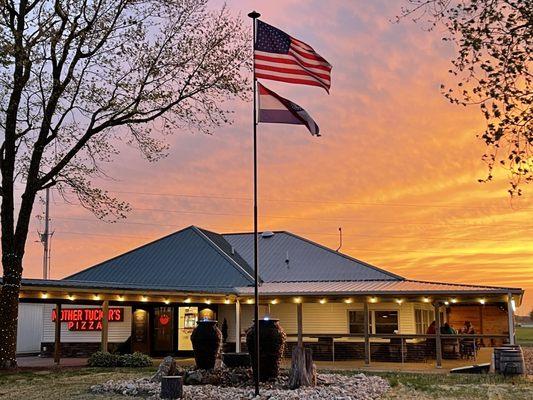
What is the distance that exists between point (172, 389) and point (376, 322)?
14.2 m

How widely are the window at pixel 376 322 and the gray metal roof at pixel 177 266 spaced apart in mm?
4425

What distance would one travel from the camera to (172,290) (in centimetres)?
2311

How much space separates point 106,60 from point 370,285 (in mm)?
12678

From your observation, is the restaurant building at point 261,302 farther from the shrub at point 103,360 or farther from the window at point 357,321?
the shrub at point 103,360

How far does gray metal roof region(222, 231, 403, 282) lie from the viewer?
96.2 feet

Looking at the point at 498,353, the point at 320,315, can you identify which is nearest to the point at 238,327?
the point at 320,315

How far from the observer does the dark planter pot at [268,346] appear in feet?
48.2

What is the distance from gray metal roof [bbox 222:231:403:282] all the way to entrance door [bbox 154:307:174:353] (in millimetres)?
4520

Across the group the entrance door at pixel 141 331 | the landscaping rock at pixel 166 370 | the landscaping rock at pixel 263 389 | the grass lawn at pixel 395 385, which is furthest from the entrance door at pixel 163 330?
the landscaping rock at pixel 166 370

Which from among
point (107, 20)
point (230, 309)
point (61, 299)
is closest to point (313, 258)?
point (230, 309)

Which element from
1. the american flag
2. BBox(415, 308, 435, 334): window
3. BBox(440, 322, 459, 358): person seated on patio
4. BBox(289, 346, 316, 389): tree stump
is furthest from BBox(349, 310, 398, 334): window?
the american flag

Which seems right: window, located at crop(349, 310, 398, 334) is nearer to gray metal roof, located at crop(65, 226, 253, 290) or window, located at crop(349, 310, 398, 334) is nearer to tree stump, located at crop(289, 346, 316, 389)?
gray metal roof, located at crop(65, 226, 253, 290)

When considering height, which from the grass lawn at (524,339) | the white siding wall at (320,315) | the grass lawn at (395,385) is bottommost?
the grass lawn at (524,339)

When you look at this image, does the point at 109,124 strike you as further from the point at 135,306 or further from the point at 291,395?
the point at 291,395
